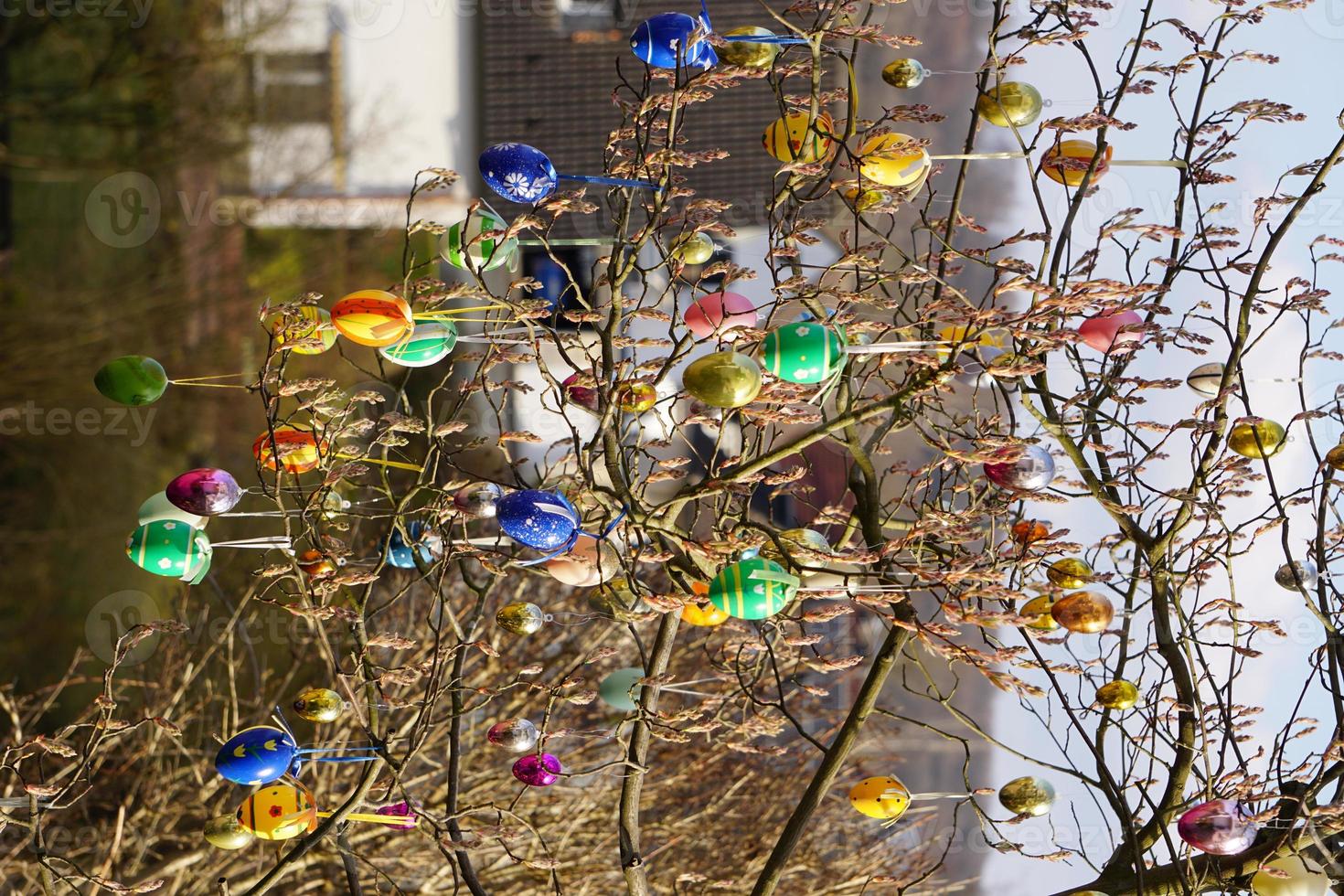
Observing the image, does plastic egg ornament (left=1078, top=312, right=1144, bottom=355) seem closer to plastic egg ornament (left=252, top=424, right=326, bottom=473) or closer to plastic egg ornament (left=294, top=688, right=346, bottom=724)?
plastic egg ornament (left=252, top=424, right=326, bottom=473)

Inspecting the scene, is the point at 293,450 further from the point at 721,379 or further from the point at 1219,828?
the point at 1219,828

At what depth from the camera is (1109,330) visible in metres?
1.98

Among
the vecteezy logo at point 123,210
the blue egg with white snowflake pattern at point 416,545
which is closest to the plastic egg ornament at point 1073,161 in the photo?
the blue egg with white snowflake pattern at point 416,545

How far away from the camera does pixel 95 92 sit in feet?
23.2

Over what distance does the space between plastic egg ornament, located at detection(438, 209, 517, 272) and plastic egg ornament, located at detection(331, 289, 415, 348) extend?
0.39ft

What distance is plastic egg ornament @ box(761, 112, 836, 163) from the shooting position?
6.00ft

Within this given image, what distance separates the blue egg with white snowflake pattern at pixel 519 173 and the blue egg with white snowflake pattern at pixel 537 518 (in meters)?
0.50

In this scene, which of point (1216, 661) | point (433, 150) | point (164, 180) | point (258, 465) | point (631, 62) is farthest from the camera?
point (433, 150)

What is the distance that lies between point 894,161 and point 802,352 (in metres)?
0.44

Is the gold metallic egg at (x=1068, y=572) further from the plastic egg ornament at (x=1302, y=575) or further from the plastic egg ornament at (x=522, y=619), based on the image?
the plastic egg ornament at (x=522, y=619)

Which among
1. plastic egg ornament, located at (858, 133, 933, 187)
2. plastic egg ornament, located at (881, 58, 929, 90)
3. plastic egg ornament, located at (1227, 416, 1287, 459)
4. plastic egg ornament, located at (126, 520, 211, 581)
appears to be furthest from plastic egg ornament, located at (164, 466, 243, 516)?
plastic egg ornament, located at (1227, 416, 1287, 459)

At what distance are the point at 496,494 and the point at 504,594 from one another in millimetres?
2508

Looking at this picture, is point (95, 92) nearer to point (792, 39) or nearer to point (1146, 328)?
point (792, 39)

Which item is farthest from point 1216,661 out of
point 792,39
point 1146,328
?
point 792,39
